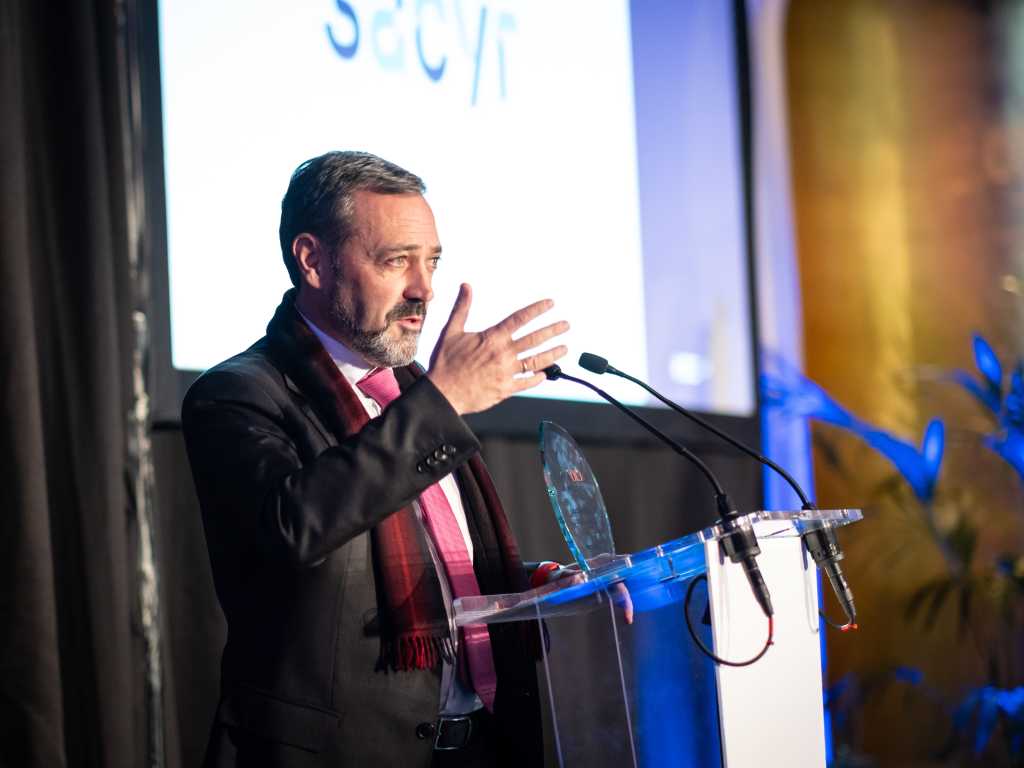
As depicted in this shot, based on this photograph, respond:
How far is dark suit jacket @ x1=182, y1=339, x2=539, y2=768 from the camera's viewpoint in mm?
1540

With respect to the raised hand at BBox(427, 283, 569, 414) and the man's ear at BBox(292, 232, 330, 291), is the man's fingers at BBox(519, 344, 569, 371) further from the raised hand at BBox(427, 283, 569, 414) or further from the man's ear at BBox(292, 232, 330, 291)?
the man's ear at BBox(292, 232, 330, 291)

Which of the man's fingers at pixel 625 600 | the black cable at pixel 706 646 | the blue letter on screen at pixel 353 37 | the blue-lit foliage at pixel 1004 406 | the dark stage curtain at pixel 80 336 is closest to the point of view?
the black cable at pixel 706 646

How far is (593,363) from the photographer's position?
1700 mm

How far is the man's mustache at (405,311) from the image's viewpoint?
194 centimetres

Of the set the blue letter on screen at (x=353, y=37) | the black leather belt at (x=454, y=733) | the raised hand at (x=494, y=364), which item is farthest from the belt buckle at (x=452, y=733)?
the blue letter on screen at (x=353, y=37)

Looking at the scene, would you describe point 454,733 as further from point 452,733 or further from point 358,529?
point 358,529

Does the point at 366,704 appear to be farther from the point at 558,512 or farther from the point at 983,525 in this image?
the point at 983,525

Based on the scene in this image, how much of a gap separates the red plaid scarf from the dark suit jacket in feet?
0.09

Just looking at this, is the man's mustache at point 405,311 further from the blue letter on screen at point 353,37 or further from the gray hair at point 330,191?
the blue letter on screen at point 353,37

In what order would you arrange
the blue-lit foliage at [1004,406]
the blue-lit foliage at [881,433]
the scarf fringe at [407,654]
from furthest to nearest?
the blue-lit foliage at [881,433] < the blue-lit foliage at [1004,406] < the scarf fringe at [407,654]

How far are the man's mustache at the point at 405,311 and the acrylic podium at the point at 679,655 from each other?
0.59 m

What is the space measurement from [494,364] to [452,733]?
582 millimetres

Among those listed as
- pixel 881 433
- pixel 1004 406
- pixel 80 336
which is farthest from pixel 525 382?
pixel 881 433

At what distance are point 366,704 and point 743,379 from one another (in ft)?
8.49
